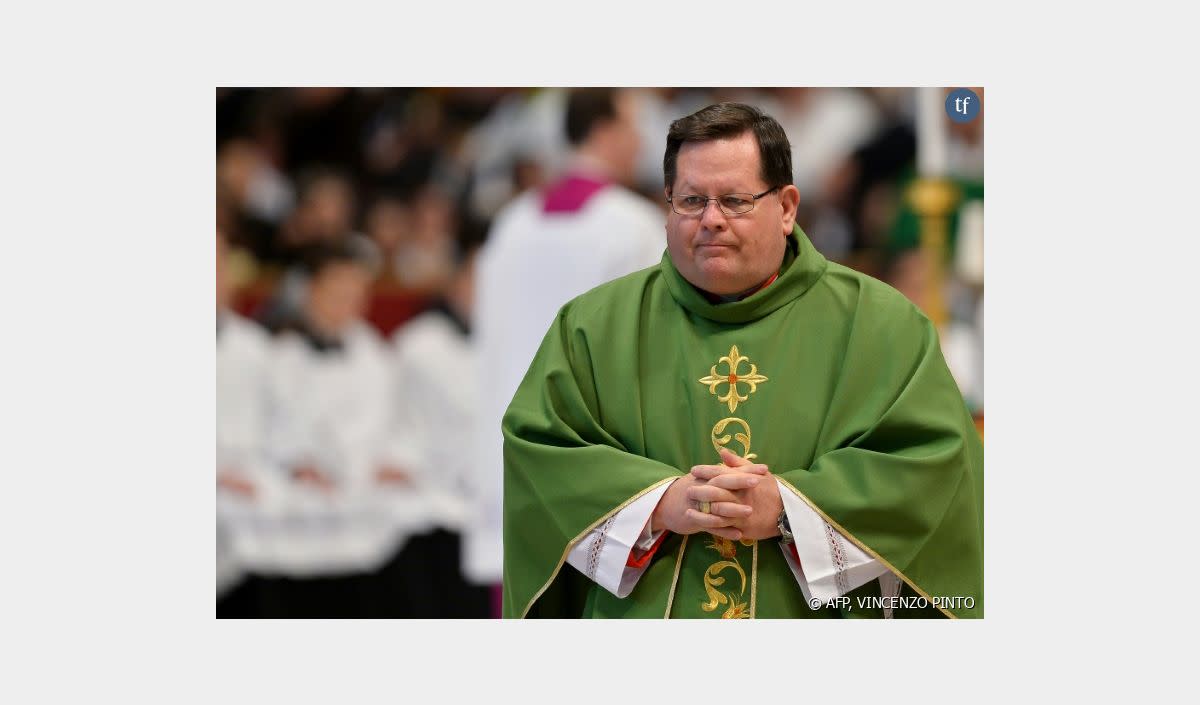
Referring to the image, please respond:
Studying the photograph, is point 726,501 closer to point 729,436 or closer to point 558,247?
point 729,436

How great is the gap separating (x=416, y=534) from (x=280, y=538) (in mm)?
599

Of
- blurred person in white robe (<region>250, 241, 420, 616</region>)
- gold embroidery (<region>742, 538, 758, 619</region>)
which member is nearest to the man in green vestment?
gold embroidery (<region>742, 538, 758, 619</region>)

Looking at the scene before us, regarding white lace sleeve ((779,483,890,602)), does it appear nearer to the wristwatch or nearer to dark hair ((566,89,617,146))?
the wristwatch

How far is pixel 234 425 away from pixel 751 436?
225 centimetres

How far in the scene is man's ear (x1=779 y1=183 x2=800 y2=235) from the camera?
5.64 metres

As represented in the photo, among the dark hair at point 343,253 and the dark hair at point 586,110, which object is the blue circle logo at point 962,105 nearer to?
the dark hair at point 586,110

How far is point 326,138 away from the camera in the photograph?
22.4ft

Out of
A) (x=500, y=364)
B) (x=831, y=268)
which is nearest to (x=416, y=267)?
(x=500, y=364)

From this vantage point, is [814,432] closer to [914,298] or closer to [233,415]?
[914,298]

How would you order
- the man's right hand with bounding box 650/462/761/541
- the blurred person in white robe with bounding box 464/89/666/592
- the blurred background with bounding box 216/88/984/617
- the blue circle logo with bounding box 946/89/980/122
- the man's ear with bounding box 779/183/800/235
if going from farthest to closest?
the blurred person in white robe with bounding box 464/89/666/592
the blurred background with bounding box 216/88/984/617
the blue circle logo with bounding box 946/89/980/122
the man's ear with bounding box 779/183/800/235
the man's right hand with bounding box 650/462/761/541

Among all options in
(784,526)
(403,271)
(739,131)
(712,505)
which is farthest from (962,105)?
(403,271)

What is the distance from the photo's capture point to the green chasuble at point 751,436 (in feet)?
18.0

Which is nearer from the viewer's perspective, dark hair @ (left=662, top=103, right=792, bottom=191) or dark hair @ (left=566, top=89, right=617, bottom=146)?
dark hair @ (left=662, top=103, right=792, bottom=191)

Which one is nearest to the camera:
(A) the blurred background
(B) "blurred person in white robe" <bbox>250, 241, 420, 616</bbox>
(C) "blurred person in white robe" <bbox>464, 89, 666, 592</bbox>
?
(A) the blurred background
